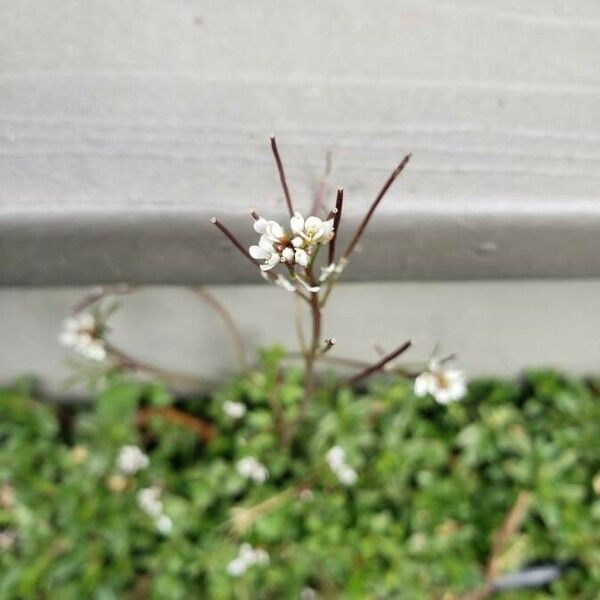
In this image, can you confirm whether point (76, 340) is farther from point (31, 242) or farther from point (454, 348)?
point (454, 348)

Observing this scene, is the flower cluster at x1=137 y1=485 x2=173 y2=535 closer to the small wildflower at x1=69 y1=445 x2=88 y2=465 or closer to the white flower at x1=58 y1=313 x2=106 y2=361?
the small wildflower at x1=69 y1=445 x2=88 y2=465

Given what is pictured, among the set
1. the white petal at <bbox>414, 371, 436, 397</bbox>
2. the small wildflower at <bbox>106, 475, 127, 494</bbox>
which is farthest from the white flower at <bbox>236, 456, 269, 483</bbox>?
the white petal at <bbox>414, 371, 436, 397</bbox>

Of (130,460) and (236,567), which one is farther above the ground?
(130,460)

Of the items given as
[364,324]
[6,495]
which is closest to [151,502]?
[6,495]

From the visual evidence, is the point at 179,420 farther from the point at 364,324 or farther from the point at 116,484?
the point at 364,324

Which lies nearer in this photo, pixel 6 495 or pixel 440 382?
pixel 440 382

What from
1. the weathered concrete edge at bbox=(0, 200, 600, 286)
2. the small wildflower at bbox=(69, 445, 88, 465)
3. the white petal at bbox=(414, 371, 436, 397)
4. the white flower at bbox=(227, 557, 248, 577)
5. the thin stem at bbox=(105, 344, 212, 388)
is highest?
the weathered concrete edge at bbox=(0, 200, 600, 286)
